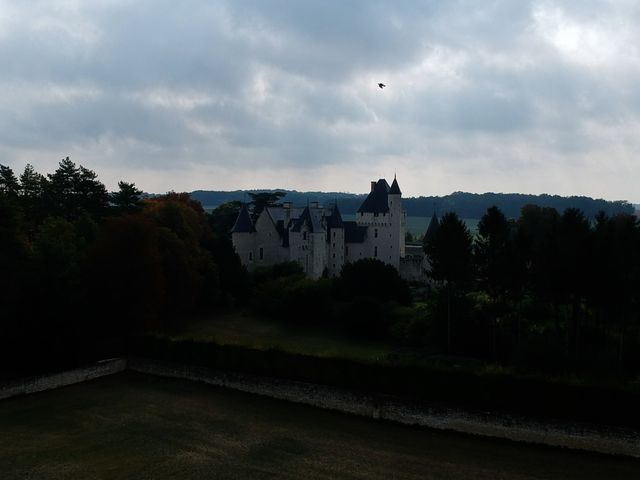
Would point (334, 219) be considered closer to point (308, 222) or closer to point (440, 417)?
point (308, 222)

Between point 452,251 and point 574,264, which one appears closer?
point 574,264

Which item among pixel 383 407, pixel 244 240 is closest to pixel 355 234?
pixel 244 240

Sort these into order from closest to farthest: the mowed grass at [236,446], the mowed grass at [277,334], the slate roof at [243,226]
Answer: the mowed grass at [236,446] → the mowed grass at [277,334] → the slate roof at [243,226]

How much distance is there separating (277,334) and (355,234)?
2372 cm

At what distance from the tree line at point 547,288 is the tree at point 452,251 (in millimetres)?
52

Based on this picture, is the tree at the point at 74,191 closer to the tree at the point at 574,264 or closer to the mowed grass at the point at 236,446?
the mowed grass at the point at 236,446

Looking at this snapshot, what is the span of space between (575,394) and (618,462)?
251cm

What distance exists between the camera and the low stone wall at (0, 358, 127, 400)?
25.0 m

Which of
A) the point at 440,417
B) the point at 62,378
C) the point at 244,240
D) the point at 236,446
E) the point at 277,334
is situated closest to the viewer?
the point at 236,446

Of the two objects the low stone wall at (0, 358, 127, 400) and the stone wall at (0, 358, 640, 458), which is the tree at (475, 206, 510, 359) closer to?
the stone wall at (0, 358, 640, 458)

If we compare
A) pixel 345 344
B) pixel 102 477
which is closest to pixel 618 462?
pixel 102 477

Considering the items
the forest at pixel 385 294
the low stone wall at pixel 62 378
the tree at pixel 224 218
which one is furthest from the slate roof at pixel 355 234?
the low stone wall at pixel 62 378

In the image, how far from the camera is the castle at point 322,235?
56.3 m

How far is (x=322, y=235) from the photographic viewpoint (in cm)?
5712
